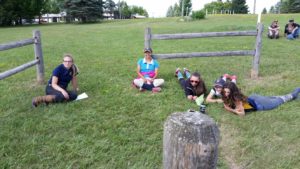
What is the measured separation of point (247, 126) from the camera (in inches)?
173

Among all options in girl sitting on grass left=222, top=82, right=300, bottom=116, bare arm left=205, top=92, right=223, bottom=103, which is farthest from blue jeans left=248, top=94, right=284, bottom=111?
bare arm left=205, top=92, right=223, bottom=103

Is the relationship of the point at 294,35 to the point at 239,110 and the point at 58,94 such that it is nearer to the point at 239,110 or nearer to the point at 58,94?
the point at 239,110

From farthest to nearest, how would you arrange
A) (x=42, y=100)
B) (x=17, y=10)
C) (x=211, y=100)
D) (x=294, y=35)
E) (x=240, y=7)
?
(x=240, y=7), (x=17, y=10), (x=294, y=35), (x=211, y=100), (x=42, y=100)

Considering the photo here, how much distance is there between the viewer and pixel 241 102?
4.85 meters

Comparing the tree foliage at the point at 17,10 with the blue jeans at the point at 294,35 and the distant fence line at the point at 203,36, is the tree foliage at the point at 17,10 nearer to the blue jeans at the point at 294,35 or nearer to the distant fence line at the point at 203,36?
the blue jeans at the point at 294,35

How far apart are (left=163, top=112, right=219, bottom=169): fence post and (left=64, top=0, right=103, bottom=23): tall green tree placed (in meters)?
43.6

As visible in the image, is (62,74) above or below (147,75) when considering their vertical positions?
above

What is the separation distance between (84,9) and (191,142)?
4378 cm

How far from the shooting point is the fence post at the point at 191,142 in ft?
5.04

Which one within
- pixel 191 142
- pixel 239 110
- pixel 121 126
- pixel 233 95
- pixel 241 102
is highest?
pixel 191 142

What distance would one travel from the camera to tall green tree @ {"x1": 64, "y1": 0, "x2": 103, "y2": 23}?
140 feet

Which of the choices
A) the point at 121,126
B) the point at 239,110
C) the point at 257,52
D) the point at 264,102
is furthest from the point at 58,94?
the point at 257,52

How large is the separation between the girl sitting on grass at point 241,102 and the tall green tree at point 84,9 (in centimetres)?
4076

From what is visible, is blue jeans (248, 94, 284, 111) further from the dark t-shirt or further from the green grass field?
the dark t-shirt
